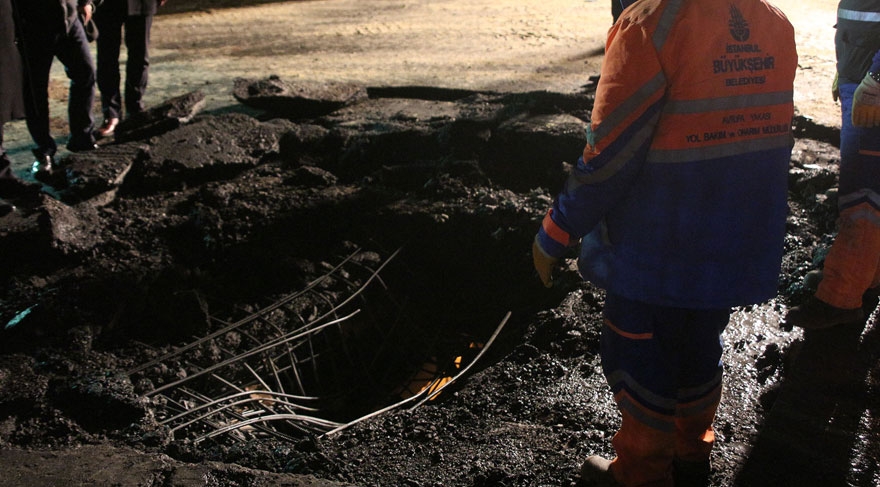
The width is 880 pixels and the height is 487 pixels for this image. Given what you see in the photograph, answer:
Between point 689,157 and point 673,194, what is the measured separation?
0.10 m

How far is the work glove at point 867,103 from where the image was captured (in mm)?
2531

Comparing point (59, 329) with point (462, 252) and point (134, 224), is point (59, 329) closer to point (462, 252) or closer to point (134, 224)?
point (134, 224)

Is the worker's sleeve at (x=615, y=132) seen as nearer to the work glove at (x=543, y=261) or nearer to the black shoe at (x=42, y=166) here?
the work glove at (x=543, y=261)

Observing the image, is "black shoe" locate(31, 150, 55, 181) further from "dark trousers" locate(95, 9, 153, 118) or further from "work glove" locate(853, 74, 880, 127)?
"work glove" locate(853, 74, 880, 127)

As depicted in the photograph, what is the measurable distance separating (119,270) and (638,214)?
2.52 m

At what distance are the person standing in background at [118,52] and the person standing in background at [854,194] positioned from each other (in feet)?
14.2

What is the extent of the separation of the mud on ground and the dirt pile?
0.4 inches

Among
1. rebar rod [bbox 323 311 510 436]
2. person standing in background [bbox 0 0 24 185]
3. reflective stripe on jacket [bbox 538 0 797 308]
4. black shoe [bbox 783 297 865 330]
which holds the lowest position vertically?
rebar rod [bbox 323 311 510 436]

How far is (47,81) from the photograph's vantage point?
14.4 ft

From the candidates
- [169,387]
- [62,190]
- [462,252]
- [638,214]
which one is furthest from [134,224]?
[638,214]

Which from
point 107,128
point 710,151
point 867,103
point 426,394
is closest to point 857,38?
point 867,103

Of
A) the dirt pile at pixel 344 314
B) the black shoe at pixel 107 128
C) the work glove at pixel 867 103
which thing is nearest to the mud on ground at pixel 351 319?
the dirt pile at pixel 344 314

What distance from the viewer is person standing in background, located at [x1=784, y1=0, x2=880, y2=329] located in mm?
2684

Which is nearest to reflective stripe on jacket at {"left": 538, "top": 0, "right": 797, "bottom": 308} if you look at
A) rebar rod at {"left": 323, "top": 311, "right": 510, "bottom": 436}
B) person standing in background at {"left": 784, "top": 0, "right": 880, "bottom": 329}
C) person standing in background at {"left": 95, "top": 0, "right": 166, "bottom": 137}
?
person standing in background at {"left": 784, "top": 0, "right": 880, "bottom": 329}
